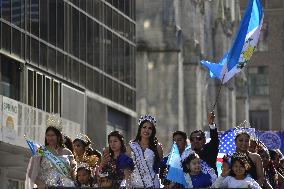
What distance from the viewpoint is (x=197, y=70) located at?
8131 cm

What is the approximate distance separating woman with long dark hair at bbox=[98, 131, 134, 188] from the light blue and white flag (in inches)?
21.0

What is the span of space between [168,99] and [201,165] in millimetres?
57366

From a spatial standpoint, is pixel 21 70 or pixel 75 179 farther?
pixel 21 70

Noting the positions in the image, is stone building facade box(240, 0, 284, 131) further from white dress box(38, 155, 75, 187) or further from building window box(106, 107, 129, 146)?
white dress box(38, 155, 75, 187)

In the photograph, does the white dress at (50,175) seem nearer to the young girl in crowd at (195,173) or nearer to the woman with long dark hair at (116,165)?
the woman with long dark hair at (116,165)

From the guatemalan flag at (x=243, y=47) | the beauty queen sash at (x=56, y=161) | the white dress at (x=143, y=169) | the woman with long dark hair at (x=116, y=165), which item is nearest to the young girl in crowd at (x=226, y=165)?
the white dress at (x=143, y=169)

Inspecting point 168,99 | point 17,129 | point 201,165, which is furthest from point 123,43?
point 201,165

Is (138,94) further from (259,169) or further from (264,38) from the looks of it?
(259,169)

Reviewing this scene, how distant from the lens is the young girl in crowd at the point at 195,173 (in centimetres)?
1794

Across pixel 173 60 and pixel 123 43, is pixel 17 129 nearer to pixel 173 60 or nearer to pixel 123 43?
pixel 123 43

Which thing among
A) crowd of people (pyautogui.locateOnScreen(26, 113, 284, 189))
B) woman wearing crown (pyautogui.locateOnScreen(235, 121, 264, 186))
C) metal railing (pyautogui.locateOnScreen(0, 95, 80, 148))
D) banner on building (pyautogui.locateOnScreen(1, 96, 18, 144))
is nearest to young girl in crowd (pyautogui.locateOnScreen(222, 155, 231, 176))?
crowd of people (pyautogui.locateOnScreen(26, 113, 284, 189))

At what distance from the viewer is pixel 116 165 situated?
18.2 meters

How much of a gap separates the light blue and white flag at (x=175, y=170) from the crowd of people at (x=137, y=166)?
0.05m

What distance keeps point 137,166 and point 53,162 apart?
3.68 feet
